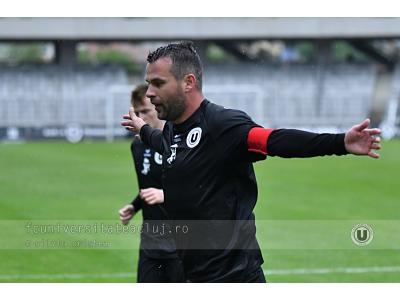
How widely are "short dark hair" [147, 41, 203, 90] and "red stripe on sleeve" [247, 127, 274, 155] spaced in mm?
544

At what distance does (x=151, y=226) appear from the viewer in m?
6.41

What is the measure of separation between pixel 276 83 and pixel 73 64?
11.4 meters

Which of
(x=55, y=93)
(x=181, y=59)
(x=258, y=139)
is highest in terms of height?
(x=181, y=59)

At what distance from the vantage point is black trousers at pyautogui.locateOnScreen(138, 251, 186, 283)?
625cm

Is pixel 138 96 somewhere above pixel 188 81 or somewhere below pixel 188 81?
below

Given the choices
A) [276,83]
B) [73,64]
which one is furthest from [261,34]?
[73,64]

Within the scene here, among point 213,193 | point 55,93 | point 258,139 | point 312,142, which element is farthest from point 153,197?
point 55,93

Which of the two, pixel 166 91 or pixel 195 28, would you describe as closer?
pixel 166 91

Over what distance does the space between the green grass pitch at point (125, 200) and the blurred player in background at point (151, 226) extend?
3.11m

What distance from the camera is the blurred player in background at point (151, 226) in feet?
20.5

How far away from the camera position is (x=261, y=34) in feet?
136

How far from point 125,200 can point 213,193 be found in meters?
12.7

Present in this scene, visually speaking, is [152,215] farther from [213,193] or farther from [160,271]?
[213,193]

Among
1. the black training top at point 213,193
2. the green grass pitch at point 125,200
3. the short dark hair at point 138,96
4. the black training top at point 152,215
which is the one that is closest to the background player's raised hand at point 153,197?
the black training top at point 152,215
